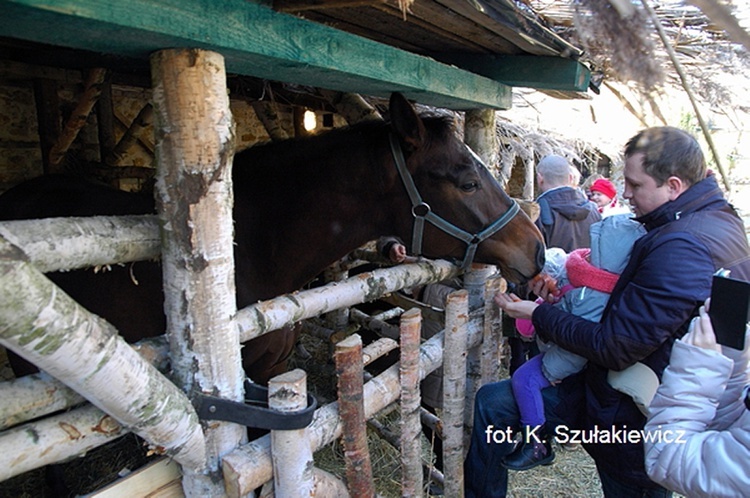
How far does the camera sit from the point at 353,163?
2.20 metres

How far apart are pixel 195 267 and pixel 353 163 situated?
1.17 metres

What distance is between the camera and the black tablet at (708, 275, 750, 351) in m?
1.18

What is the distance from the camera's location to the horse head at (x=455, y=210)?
7.16 ft

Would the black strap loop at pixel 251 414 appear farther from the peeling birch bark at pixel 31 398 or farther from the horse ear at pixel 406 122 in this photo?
the horse ear at pixel 406 122

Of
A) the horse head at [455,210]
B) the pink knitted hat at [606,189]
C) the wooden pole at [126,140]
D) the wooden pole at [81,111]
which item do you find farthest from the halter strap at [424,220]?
the pink knitted hat at [606,189]

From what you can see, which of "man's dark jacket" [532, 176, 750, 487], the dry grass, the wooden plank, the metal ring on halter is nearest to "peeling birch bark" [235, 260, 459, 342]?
the metal ring on halter

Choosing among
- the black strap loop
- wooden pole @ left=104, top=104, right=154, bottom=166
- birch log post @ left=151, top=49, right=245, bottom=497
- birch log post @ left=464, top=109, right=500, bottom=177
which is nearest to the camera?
birch log post @ left=151, top=49, right=245, bottom=497

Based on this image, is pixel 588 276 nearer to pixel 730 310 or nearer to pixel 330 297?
pixel 730 310

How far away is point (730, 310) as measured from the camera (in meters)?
1.22

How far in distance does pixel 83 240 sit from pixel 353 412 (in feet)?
3.46

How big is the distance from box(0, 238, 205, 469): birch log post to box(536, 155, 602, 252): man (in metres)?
3.04

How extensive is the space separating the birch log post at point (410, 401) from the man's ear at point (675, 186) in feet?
3.58

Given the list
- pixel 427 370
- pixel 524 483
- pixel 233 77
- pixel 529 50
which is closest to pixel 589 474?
pixel 524 483

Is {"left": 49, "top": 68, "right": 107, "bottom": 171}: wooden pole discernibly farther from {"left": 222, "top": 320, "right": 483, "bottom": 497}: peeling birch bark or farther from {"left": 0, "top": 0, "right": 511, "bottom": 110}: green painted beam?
{"left": 222, "top": 320, "right": 483, "bottom": 497}: peeling birch bark
